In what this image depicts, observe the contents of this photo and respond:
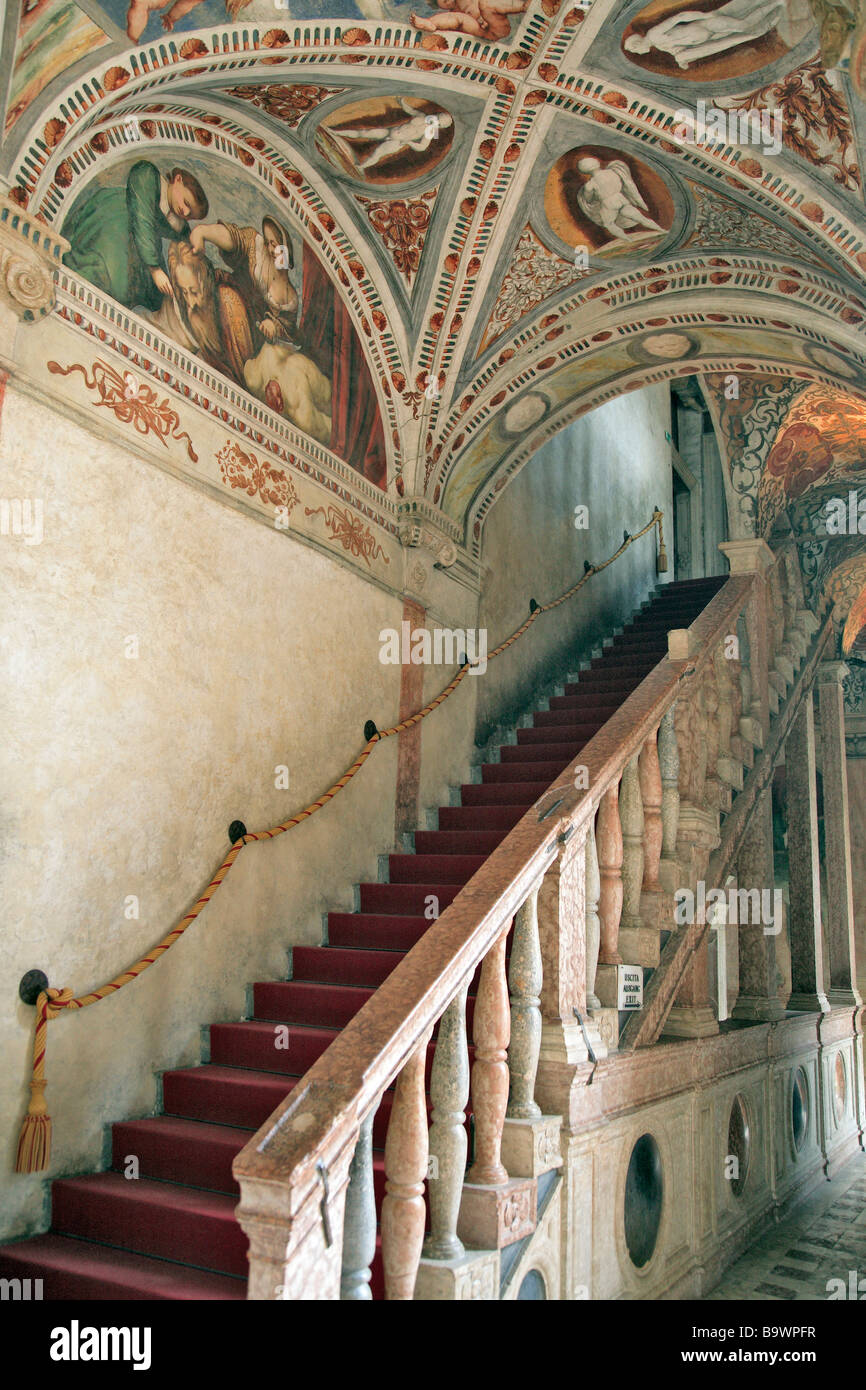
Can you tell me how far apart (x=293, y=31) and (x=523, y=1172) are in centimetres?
459

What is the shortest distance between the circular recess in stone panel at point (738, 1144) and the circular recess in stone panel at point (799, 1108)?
1384 mm

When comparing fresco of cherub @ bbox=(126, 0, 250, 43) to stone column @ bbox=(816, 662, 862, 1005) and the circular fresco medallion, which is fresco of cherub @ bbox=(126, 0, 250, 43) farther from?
stone column @ bbox=(816, 662, 862, 1005)

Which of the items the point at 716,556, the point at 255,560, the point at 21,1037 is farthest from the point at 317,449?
the point at 716,556

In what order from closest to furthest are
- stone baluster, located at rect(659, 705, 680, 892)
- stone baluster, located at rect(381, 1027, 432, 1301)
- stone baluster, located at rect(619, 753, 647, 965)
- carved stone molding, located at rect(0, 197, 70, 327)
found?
stone baluster, located at rect(381, 1027, 432, 1301) → carved stone molding, located at rect(0, 197, 70, 327) → stone baluster, located at rect(619, 753, 647, 965) → stone baluster, located at rect(659, 705, 680, 892)

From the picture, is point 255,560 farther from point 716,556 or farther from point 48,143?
point 716,556

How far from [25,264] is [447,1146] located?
340cm

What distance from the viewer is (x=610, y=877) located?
3848mm

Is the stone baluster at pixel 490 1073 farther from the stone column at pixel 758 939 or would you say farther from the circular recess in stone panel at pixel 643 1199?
the stone column at pixel 758 939

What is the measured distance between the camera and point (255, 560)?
5051 mm

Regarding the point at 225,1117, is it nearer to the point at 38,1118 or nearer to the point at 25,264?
the point at 38,1118

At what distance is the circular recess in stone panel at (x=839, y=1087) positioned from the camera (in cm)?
834

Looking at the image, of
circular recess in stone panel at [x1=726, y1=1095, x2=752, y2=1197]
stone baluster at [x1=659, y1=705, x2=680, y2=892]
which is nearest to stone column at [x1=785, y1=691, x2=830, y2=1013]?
circular recess in stone panel at [x1=726, y1=1095, x2=752, y2=1197]

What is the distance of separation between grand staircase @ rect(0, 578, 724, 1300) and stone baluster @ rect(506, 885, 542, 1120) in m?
0.54

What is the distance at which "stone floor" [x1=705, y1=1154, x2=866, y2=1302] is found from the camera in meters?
4.89
